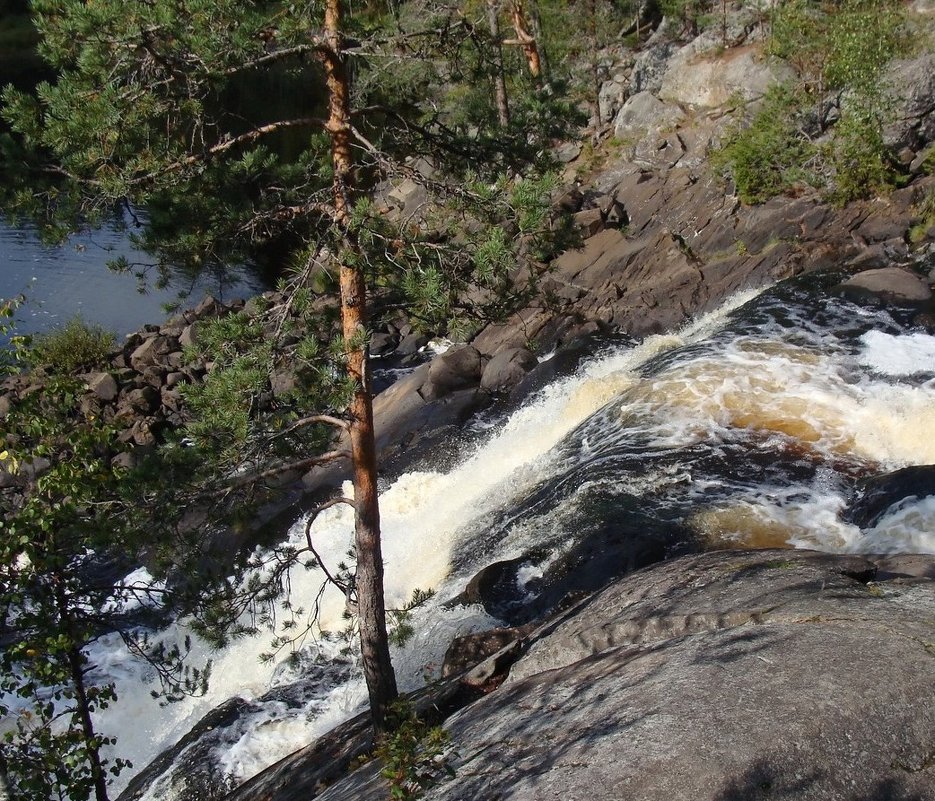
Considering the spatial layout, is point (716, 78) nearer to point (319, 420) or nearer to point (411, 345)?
point (411, 345)

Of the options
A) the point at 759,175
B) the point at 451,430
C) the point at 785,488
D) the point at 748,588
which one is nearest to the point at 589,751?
the point at 748,588

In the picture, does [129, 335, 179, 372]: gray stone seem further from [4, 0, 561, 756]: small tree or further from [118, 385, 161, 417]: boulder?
[4, 0, 561, 756]: small tree

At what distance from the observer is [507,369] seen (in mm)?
16344

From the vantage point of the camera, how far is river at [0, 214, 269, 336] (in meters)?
22.6

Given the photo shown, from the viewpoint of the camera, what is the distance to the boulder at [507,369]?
637 inches

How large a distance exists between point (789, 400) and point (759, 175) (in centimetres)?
894

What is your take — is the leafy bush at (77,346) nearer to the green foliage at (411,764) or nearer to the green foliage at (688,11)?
→ the green foliage at (411,764)

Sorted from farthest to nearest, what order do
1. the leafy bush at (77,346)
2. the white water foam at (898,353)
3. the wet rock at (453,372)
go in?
the leafy bush at (77,346) → the wet rock at (453,372) → the white water foam at (898,353)

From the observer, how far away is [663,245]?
62.5ft

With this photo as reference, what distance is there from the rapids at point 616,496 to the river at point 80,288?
11310 mm

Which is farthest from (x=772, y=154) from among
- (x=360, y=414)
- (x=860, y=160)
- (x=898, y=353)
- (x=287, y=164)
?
(x=360, y=414)

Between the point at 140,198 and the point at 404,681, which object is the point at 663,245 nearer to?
the point at 404,681

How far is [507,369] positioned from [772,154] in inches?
317

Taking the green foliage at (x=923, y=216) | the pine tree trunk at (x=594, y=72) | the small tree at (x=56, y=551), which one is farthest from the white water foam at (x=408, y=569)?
the pine tree trunk at (x=594, y=72)
